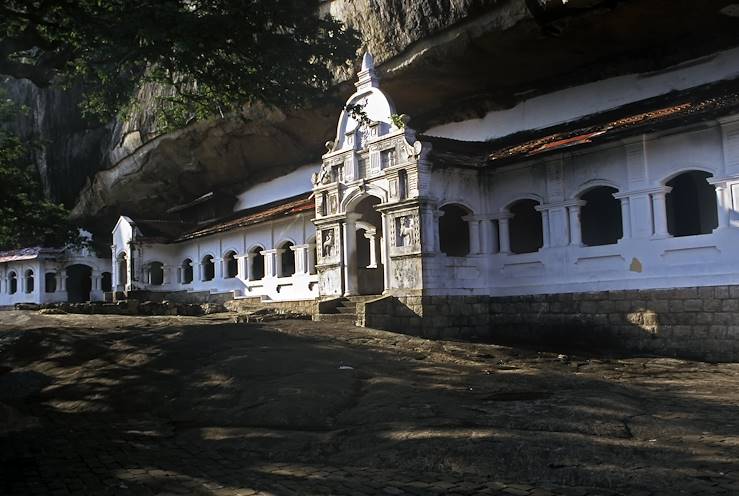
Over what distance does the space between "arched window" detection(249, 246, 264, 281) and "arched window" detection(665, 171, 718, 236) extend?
44.7 feet

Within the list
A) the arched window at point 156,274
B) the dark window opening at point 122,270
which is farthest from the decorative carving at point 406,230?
the dark window opening at point 122,270

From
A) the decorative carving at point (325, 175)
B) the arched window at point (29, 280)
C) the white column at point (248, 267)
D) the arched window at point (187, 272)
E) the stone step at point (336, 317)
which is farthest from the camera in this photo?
the arched window at point (29, 280)

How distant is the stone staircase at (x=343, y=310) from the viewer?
1595 cm

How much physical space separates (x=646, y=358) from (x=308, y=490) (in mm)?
9150

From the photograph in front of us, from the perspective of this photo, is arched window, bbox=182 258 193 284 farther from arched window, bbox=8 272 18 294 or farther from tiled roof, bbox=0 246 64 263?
arched window, bbox=8 272 18 294

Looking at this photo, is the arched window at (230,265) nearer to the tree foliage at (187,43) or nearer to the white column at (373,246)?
the white column at (373,246)

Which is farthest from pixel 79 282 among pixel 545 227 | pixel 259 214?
pixel 545 227

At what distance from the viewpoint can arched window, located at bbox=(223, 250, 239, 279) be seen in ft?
81.8

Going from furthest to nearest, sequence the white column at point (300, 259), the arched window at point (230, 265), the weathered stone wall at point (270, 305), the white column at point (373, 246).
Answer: the arched window at point (230, 265), the white column at point (300, 259), the white column at point (373, 246), the weathered stone wall at point (270, 305)

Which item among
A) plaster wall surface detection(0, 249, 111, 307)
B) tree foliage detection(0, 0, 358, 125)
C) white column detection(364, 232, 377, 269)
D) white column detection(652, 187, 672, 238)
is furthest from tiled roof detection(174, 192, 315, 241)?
plaster wall surface detection(0, 249, 111, 307)

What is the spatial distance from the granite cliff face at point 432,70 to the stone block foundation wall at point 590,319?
5.00m

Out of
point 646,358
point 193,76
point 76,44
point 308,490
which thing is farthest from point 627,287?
point 76,44

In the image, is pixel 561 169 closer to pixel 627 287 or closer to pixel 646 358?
pixel 627 287

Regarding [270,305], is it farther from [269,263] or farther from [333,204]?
[333,204]
